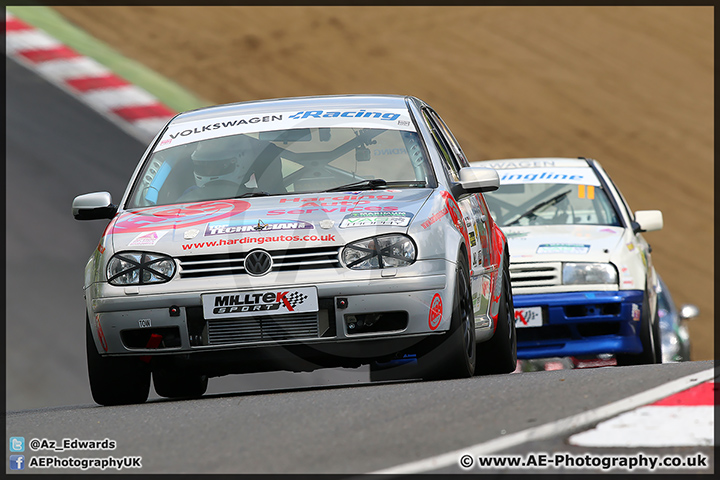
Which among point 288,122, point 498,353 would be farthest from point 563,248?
point 288,122

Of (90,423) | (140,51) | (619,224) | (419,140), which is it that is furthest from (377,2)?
(90,423)

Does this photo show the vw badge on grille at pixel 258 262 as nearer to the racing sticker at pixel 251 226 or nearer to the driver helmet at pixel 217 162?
the racing sticker at pixel 251 226

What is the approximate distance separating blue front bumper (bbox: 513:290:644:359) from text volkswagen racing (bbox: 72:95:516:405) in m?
2.35

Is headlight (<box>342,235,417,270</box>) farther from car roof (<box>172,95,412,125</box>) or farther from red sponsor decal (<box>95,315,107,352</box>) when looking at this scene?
car roof (<box>172,95,412,125</box>)

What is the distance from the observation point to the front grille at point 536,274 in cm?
964

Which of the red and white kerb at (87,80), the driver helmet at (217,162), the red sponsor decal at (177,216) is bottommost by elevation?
the red sponsor decal at (177,216)

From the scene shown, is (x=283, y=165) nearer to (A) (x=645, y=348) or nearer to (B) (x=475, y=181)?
(B) (x=475, y=181)

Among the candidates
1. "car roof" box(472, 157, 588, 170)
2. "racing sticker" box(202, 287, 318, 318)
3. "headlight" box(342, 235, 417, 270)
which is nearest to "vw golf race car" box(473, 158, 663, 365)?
"car roof" box(472, 157, 588, 170)

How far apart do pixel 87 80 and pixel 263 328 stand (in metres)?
12.5

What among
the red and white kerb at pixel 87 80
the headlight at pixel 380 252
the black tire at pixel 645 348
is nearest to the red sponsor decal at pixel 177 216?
the headlight at pixel 380 252

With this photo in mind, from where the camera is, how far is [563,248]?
9758 millimetres

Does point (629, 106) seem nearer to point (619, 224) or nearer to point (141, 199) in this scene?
point (619, 224)

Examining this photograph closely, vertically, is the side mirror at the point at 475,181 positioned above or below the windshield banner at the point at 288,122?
below

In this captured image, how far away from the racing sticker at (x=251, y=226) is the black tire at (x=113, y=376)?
0.87 m
